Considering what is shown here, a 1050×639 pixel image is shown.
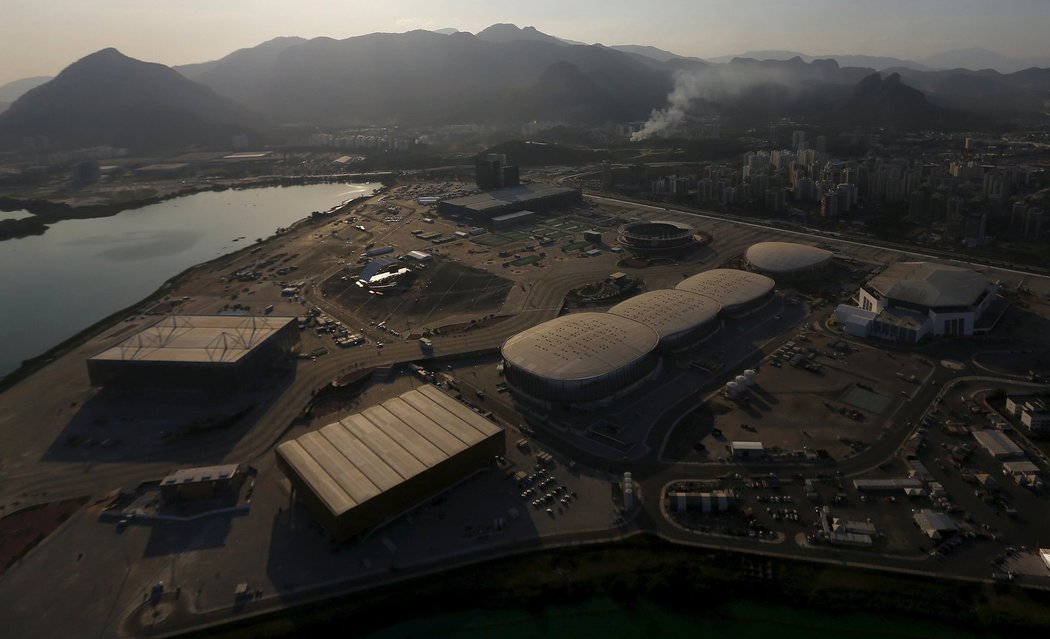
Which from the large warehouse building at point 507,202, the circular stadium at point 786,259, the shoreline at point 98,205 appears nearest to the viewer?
the circular stadium at point 786,259

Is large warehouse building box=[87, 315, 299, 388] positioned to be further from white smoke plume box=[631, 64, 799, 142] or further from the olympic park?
white smoke plume box=[631, 64, 799, 142]

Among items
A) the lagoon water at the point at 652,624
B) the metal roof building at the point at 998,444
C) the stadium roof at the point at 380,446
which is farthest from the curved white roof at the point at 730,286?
the lagoon water at the point at 652,624

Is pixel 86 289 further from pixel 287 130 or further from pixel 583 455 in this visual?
pixel 287 130

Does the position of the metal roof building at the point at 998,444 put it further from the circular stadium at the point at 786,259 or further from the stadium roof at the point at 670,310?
the circular stadium at the point at 786,259

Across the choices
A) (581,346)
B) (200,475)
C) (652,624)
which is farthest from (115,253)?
(652,624)

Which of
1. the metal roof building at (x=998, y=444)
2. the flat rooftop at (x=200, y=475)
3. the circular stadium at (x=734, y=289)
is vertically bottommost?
the flat rooftop at (x=200, y=475)

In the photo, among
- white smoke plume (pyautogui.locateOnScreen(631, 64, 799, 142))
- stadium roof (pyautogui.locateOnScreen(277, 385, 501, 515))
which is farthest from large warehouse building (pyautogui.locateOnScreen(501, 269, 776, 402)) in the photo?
white smoke plume (pyautogui.locateOnScreen(631, 64, 799, 142))
